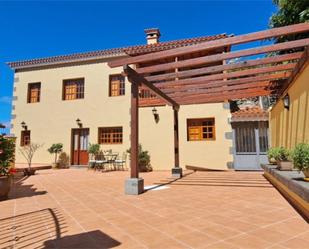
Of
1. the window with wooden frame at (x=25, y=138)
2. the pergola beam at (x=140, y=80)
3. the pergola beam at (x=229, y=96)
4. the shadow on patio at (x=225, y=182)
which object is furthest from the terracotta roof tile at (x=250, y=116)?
the window with wooden frame at (x=25, y=138)

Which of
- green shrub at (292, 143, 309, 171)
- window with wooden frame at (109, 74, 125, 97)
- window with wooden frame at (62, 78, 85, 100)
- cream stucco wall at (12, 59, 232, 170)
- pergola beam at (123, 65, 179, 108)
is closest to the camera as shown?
green shrub at (292, 143, 309, 171)

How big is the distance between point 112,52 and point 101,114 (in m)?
3.11

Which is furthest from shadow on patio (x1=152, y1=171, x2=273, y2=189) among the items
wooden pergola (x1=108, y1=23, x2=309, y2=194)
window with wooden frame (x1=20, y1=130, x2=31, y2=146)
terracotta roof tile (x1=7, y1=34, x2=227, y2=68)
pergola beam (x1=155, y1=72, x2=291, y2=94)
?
window with wooden frame (x1=20, y1=130, x2=31, y2=146)

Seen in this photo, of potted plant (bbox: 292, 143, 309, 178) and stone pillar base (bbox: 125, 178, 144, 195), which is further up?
potted plant (bbox: 292, 143, 309, 178)

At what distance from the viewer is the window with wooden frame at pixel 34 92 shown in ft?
45.0

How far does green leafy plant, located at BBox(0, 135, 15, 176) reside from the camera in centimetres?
522

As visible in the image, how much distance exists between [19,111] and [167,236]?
43.8ft

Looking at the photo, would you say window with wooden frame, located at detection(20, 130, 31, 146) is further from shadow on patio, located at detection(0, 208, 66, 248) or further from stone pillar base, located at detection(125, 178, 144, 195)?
shadow on patio, located at detection(0, 208, 66, 248)

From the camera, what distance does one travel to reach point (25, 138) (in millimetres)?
13570

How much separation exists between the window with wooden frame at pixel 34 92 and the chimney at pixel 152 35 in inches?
254

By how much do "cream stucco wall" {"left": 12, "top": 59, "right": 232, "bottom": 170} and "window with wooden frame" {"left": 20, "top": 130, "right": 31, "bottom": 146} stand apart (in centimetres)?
20

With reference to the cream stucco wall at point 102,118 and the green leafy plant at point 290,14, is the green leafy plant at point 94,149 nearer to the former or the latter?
the cream stucco wall at point 102,118

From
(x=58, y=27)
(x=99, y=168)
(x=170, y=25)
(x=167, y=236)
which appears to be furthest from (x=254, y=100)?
(x=167, y=236)

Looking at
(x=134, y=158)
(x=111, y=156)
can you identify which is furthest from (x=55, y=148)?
(x=134, y=158)
